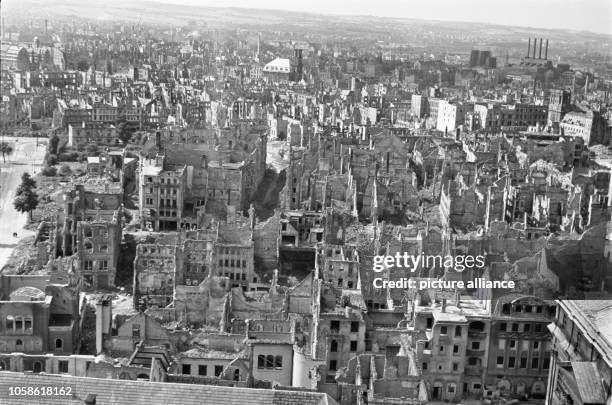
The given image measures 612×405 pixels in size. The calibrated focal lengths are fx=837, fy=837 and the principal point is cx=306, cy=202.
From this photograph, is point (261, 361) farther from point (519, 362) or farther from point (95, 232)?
point (95, 232)

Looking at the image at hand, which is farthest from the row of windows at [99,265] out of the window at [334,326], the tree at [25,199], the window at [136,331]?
the window at [334,326]

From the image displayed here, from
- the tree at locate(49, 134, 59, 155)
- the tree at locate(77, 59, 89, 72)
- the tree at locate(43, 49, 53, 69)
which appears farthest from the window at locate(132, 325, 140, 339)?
the tree at locate(77, 59, 89, 72)

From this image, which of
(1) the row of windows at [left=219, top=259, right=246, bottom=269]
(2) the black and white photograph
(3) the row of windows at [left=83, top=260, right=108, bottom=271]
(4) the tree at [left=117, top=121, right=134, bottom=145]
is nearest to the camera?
(2) the black and white photograph

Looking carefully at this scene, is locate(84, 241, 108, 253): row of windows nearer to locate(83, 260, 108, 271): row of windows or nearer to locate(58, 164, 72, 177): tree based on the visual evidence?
locate(83, 260, 108, 271): row of windows

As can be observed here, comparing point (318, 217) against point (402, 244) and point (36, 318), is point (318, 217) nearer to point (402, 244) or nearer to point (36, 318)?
point (402, 244)

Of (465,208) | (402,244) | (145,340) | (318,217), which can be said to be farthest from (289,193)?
(145,340)
